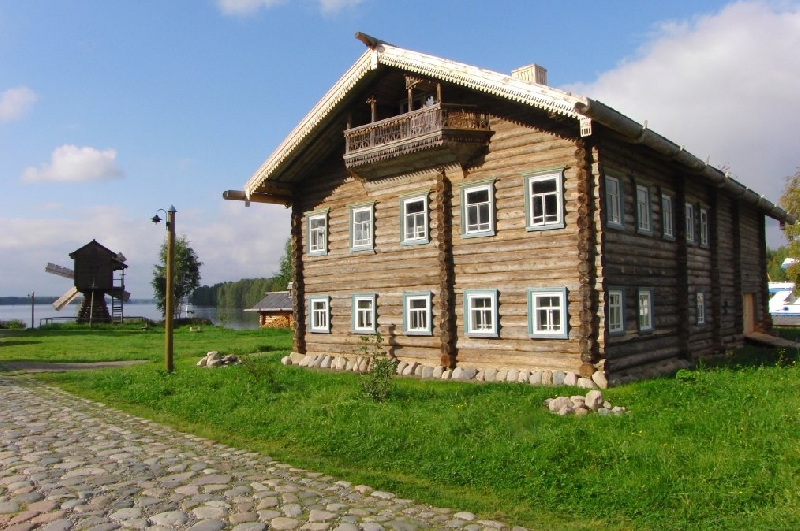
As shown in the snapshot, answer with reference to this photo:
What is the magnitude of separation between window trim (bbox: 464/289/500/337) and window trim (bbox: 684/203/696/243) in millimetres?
7726

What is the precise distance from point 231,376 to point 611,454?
1102 centimetres

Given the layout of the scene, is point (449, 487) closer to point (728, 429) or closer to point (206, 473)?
point (206, 473)

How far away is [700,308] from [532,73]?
9863mm

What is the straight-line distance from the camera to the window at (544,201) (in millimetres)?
16109

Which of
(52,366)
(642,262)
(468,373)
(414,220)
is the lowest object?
(52,366)

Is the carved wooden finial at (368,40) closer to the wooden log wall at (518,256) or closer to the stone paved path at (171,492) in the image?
the wooden log wall at (518,256)

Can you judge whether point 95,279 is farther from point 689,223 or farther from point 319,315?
point 689,223

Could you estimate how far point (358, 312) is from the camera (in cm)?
2103

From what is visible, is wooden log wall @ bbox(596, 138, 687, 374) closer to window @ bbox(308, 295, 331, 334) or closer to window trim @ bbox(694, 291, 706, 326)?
window trim @ bbox(694, 291, 706, 326)

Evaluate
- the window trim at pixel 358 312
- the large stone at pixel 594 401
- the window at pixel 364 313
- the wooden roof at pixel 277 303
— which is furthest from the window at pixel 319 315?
the wooden roof at pixel 277 303

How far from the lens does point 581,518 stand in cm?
692

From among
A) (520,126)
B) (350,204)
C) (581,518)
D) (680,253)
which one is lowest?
(581,518)

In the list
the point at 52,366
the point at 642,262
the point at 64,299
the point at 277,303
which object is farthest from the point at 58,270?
the point at 642,262

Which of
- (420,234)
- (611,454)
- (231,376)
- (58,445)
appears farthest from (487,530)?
(420,234)
